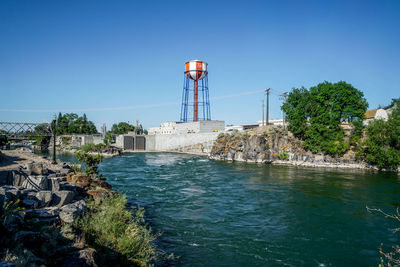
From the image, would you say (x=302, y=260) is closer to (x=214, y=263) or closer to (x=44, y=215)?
(x=214, y=263)

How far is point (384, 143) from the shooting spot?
112 ft

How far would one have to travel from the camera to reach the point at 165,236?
1089 cm

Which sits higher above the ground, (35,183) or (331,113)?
(331,113)

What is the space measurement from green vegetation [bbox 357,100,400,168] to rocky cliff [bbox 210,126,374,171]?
250cm

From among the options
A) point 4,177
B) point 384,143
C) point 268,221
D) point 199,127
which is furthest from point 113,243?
point 199,127

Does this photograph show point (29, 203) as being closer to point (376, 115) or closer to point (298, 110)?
point (298, 110)

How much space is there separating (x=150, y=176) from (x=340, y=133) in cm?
3044

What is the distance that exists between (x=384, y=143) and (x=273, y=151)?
15.7m

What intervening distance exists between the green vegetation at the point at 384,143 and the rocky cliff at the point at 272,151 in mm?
2495

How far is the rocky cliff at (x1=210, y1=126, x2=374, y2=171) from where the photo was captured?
3927cm

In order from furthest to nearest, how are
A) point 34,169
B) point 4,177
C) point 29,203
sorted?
point 34,169
point 4,177
point 29,203

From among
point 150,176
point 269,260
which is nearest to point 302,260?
point 269,260

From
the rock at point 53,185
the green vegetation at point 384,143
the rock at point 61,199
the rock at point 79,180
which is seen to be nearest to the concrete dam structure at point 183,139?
the green vegetation at point 384,143

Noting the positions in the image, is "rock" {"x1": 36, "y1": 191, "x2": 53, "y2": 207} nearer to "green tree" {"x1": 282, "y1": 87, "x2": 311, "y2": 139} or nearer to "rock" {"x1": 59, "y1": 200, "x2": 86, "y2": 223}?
"rock" {"x1": 59, "y1": 200, "x2": 86, "y2": 223}
